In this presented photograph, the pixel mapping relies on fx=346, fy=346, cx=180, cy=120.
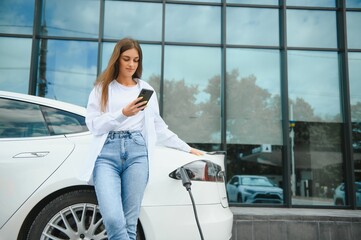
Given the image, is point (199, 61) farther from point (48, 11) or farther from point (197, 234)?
point (197, 234)

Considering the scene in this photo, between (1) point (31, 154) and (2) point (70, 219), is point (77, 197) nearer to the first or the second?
(2) point (70, 219)

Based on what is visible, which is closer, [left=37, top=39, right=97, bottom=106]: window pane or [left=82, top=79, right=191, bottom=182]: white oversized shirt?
[left=82, top=79, right=191, bottom=182]: white oversized shirt

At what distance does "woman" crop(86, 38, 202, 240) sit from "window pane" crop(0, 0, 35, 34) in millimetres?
5299

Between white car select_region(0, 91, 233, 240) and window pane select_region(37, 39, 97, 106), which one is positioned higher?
window pane select_region(37, 39, 97, 106)

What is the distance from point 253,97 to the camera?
22.8 ft

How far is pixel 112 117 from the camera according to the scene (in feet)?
6.71

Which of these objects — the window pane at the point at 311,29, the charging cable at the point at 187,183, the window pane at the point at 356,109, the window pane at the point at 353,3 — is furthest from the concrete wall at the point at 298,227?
the window pane at the point at 353,3

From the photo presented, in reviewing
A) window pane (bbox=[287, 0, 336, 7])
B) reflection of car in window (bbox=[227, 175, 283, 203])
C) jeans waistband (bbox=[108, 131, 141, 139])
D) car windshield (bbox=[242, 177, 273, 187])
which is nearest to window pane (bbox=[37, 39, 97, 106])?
reflection of car in window (bbox=[227, 175, 283, 203])

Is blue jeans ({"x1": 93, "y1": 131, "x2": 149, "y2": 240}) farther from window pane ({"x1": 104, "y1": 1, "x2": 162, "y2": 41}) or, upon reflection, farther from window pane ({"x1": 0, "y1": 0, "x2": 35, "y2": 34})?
window pane ({"x1": 0, "y1": 0, "x2": 35, "y2": 34})

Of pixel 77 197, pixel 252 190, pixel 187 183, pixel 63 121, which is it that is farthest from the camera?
pixel 252 190

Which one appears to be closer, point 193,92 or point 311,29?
point 193,92

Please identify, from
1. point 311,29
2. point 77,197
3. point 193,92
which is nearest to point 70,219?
point 77,197

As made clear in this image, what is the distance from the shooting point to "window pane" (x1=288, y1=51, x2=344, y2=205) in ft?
21.8

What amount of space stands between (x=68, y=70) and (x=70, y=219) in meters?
5.01
